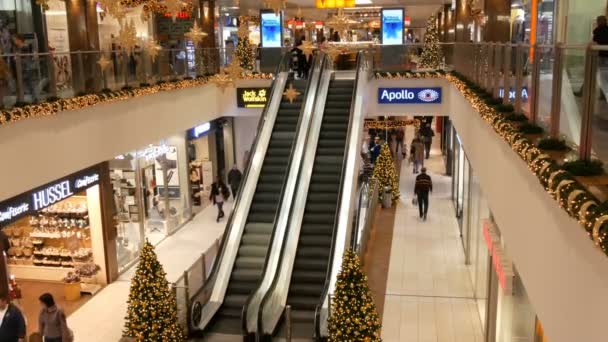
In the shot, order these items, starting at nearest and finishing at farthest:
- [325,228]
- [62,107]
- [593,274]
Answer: [593,274] → [62,107] → [325,228]

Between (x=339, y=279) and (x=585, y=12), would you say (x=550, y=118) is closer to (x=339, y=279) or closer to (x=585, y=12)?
(x=339, y=279)

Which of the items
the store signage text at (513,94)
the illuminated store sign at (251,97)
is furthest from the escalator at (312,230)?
the store signage text at (513,94)

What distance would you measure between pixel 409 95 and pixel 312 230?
22.4ft

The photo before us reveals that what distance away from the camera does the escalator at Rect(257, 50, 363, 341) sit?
10094 millimetres

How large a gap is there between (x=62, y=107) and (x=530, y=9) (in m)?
9.94

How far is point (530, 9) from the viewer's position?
13719mm

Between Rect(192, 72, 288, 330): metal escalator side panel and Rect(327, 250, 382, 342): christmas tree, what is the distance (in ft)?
8.46

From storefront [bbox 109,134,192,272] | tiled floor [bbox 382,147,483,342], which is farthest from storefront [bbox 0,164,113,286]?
tiled floor [bbox 382,147,483,342]

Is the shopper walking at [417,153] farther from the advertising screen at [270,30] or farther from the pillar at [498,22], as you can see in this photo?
the pillar at [498,22]

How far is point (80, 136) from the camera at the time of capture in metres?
10.2

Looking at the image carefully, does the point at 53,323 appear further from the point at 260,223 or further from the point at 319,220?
the point at 319,220

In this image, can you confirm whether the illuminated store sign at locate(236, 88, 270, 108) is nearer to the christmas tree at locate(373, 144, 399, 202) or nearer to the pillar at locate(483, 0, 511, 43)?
the christmas tree at locate(373, 144, 399, 202)

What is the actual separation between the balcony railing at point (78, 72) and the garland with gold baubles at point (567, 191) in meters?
3.96

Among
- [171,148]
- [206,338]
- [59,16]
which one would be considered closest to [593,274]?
[206,338]
